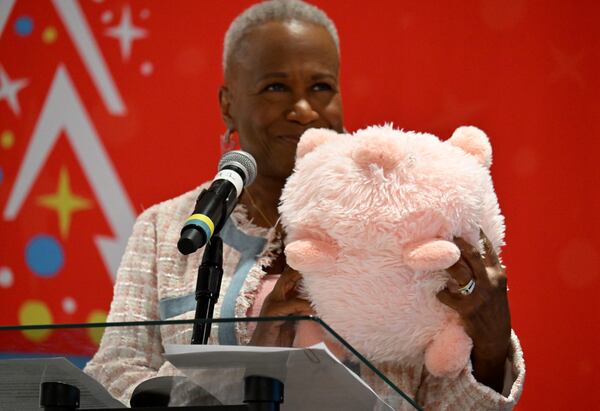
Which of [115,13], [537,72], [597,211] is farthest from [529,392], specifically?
[115,13]

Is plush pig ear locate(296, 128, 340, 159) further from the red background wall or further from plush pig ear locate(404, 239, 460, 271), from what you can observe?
the red background wall

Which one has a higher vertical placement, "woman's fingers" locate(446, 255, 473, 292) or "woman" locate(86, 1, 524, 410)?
"woman" locate(86, 1, 524, 410)

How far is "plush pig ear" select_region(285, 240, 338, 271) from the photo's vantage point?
4.05 ft

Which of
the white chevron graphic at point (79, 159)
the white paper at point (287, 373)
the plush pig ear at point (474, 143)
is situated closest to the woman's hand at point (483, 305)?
the plush pig ear at point (474, 143)

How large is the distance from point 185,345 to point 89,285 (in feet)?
5.63

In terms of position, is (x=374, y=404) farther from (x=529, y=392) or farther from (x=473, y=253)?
(x=529, y=392)

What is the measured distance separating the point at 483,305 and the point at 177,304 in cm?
65

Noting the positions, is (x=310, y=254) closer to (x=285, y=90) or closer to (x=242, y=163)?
(x=242, y=163)

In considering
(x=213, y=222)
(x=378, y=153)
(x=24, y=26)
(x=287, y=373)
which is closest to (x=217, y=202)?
(x=213, y=222)

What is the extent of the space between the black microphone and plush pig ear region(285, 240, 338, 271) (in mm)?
100

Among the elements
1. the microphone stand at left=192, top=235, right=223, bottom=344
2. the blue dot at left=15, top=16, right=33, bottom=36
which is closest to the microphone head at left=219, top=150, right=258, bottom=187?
the microphone stand at left=192, top=235, right=223, bottom=344

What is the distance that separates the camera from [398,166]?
49.6 inches

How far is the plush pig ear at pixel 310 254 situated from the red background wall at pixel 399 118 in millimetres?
1097

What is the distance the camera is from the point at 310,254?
123 cm
